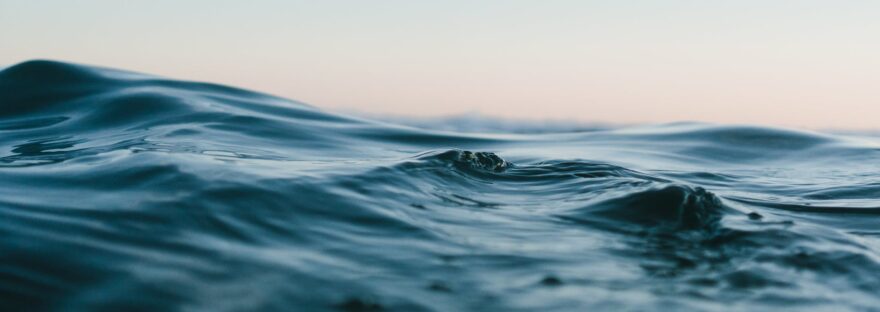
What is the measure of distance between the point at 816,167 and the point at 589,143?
2.31 metres

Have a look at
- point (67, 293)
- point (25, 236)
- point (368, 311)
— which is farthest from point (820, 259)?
point (25, 236)

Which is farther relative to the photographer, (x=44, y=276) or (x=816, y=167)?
(x=816, y=167)

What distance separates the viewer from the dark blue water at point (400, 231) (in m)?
2.58

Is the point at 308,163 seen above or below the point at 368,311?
above

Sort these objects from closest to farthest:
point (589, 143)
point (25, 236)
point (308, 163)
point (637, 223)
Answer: point (25, 236), point (637, 223), point (308, 163), point (589, 143)

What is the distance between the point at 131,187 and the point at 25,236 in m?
0.81

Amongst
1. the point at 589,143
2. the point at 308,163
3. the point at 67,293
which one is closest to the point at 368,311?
the point at 67,293

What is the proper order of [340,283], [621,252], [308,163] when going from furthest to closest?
[308,163] → [621,252] → [340,283]

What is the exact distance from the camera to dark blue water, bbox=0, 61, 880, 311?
258 centimetres

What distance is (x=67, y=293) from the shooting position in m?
2.45

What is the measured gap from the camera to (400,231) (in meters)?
3.43

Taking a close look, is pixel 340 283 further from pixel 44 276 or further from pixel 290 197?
pixel 290 197

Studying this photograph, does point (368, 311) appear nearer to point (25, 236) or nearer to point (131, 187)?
point (25, 236)

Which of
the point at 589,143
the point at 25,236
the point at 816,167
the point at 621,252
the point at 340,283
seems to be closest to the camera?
the point at 340,283
